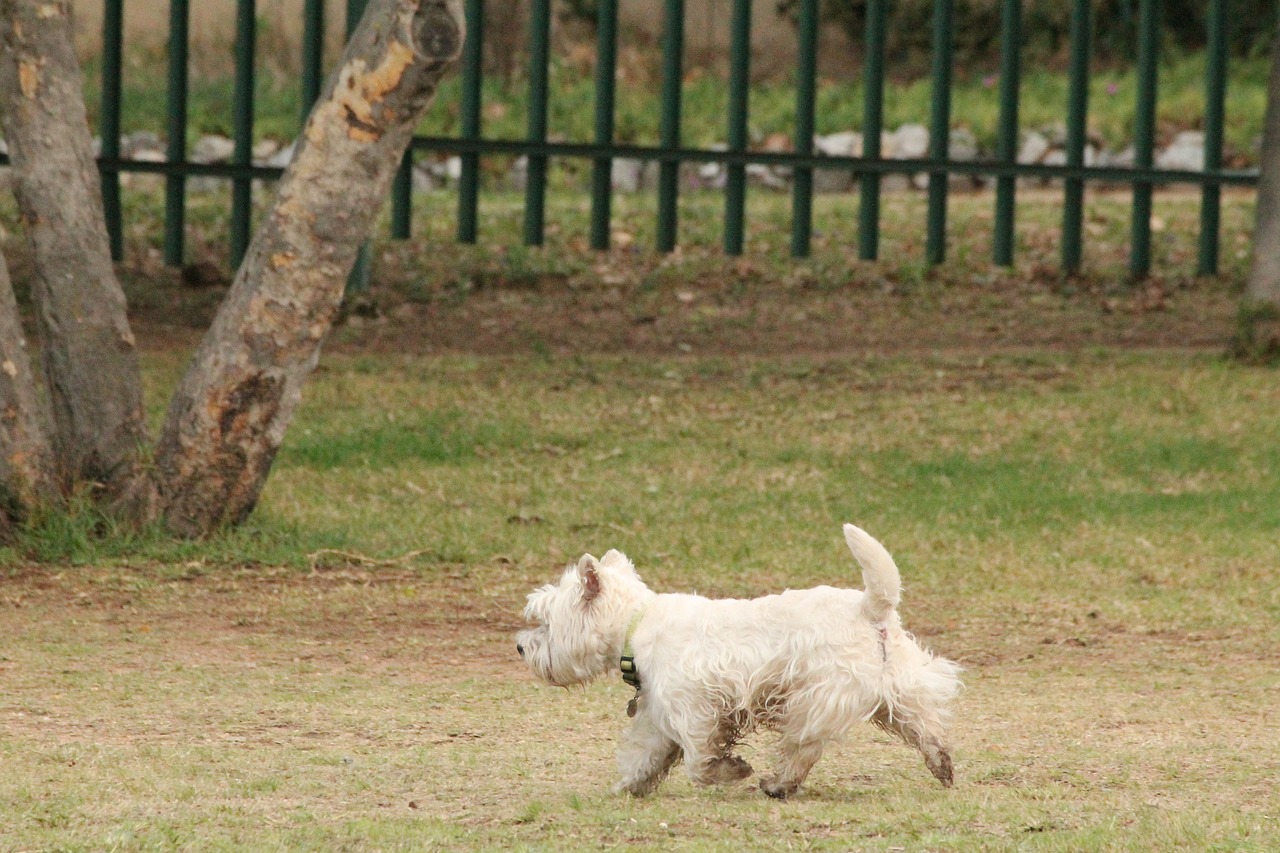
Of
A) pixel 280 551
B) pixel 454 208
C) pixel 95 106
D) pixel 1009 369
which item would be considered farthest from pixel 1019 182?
pixel 280 551

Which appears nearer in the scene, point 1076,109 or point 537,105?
point 537,105

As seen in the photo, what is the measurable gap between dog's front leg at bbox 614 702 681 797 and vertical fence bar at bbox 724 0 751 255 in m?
8.59

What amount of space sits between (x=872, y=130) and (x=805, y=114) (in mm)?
481

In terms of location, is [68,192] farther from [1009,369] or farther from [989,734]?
[1009,369]

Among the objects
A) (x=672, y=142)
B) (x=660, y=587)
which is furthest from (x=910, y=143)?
(x=660, y=587)

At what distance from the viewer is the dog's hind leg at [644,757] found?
187 inches

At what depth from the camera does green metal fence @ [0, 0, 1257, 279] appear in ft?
42.3

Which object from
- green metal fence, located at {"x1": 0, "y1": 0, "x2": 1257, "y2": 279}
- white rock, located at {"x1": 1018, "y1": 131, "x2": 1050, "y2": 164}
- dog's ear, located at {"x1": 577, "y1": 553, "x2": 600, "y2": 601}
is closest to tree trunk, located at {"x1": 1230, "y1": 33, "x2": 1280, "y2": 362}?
green metal fence, located at {"x1": 0, "y1": 0, "x2": 1257, "y2": 279}

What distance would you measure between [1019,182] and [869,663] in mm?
15439

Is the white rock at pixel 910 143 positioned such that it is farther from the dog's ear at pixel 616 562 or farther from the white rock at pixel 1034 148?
the dog's ear at pixel 616 562

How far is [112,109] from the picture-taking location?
13.0m

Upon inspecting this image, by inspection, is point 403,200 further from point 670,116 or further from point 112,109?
point 112,109

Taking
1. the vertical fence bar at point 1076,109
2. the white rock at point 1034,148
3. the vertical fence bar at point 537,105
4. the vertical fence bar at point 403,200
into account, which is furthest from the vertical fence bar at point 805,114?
the white rock at point 1034,148

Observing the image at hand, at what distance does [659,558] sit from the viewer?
8.23 metres
